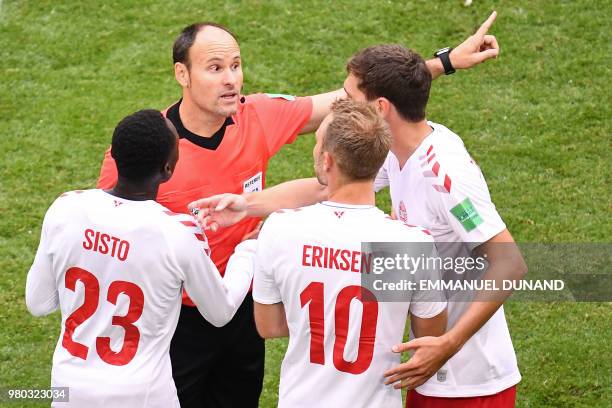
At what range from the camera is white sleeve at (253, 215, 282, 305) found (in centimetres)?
418

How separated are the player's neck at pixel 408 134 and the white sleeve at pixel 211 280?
868 millimetres

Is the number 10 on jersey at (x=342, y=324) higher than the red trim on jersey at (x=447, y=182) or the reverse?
the reverse

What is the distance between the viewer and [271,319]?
4.36 m

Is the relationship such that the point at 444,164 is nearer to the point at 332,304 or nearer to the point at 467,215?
the point at 467,215

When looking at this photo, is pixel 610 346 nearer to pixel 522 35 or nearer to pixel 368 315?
pixel 368 315

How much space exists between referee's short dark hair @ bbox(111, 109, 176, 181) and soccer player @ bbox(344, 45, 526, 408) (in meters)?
0.95

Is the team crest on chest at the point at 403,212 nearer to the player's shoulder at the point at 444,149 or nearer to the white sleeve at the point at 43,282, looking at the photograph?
the player's shoulder at the point at 444,149

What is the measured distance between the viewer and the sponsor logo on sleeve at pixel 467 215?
4.38 meters

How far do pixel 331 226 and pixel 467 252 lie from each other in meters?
0.81

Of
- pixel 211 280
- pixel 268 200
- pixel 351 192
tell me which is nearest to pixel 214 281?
pixel 211 280

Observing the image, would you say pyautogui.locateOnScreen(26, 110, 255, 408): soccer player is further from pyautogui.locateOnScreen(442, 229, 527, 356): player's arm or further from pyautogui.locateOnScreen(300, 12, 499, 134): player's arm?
pyautogui.locateOnScreen(300, 12, 499, 134): player's arm

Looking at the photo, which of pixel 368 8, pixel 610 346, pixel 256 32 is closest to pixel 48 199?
pixel 256 32

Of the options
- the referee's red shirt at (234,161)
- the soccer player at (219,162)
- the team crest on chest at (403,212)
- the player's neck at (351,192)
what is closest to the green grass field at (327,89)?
the soccer player at (219,162)

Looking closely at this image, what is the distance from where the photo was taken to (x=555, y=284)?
7488 millimetres
